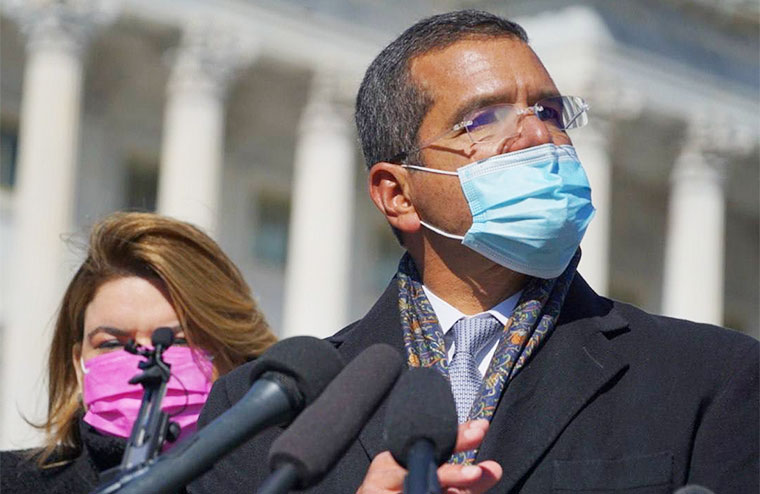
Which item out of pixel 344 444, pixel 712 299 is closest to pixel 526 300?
pixel 344 444

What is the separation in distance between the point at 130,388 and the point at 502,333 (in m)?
2.26

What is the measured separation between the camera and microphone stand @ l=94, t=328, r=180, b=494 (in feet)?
11.0

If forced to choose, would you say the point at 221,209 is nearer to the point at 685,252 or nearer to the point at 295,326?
the point at 295,326

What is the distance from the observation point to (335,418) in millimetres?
3166

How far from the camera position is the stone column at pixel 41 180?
2612cm

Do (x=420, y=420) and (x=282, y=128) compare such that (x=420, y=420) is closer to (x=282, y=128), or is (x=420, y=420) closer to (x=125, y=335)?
(x=125, y=335)

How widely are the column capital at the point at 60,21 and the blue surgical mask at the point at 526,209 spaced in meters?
23.6

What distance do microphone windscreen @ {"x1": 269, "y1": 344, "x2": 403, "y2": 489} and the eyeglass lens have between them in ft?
4.10

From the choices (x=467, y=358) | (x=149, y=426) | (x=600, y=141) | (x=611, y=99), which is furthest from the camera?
(x=600, y=141)

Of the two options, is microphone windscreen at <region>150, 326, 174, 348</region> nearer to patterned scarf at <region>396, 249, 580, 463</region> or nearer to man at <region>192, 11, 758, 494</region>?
man at <region>192, 11, 758, 494</region>

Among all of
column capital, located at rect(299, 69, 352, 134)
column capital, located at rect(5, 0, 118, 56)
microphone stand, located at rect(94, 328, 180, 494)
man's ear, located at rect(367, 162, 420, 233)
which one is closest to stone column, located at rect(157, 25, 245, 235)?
→ column capital, located at rect(5, 0, 118, 56)

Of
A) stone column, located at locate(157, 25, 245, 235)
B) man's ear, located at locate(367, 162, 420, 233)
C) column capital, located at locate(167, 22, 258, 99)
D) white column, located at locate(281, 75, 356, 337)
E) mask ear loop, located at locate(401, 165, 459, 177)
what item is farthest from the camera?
white column, located at locate(281, 75, 356, 337)

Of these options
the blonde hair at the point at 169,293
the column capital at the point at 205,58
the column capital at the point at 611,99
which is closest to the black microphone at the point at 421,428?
the blonde hair at the point at 169,293

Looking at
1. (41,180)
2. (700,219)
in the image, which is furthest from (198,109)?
(700,219)
